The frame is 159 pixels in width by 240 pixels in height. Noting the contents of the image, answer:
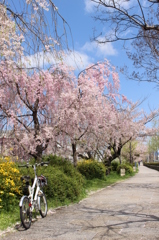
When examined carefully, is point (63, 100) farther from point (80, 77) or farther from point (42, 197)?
point (42, 197)

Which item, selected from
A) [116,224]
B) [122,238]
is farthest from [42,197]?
[122,238]

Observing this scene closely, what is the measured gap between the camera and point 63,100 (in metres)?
12.2

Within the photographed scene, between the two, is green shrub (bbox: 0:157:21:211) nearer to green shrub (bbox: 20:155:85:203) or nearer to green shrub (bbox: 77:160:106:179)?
green shrub (bbox: 20:155:85:203)

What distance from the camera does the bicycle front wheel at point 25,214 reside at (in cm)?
576

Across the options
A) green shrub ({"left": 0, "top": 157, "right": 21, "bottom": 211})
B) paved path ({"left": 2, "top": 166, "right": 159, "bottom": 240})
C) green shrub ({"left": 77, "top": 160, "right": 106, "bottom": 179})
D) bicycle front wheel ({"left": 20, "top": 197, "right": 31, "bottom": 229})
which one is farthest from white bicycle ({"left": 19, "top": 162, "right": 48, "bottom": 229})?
green shrub ({"left": 77, "top": 160, "right": 106, "bottom": 179})

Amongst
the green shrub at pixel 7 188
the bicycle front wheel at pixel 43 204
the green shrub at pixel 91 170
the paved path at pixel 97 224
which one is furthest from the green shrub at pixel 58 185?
the green shrub at pixel 91 170

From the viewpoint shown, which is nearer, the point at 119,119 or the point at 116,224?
the point at 116,224

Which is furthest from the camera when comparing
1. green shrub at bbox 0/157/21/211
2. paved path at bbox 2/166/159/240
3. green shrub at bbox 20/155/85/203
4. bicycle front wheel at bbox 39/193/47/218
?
green shrub at bbox 20/155/85/203

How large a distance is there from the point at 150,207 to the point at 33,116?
5.87 metres

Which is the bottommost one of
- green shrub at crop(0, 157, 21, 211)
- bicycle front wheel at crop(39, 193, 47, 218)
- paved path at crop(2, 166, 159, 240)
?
paved path at crop(2, 166, 159, 240)

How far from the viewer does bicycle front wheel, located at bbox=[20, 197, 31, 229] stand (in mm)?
5758

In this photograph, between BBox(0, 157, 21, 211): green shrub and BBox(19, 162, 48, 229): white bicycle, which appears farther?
BBox(0, 157, 21, 211): green shrub

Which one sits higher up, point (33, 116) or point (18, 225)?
point (33, 116)

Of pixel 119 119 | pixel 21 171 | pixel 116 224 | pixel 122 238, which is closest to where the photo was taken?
pixel 122 238
